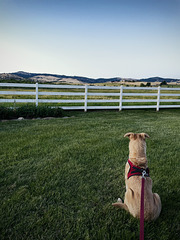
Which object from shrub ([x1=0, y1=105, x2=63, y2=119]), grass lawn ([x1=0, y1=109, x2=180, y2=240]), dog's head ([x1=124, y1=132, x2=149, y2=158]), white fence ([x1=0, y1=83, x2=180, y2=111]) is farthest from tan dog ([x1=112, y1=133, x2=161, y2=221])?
white fence ([x1=0, y1=83, x2=180, y2=111])

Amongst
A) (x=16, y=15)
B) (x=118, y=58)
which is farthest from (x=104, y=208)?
(x=118, y=58)

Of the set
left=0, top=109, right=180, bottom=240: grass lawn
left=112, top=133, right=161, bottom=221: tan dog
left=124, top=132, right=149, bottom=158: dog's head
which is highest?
left=124, top=132, right=149, bottom=158: dog's head

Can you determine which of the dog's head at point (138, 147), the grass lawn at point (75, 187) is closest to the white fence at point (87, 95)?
the grass lawn at point (75, 187)

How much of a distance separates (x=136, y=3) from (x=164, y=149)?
10.6 m

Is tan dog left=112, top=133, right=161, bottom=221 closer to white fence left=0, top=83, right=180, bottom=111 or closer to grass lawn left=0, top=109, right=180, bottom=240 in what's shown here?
grass lawn left=0, top=109, right=180, bottom=240

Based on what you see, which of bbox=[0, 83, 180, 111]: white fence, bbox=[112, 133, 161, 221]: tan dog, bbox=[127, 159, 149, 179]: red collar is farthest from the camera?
bbox=[0, 83, 180, 111]: white fence

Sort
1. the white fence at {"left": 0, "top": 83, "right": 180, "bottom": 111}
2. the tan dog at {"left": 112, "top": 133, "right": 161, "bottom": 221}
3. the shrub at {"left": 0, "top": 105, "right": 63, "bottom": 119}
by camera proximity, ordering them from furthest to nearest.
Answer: the white fence at {"left": 0, "top": 83, "right": 180, "bottom": 111} → the shrub at {"left": 0, "top": 105, "right": 63, "bottom": 119} → the tan dog at {"left": 112, "top": 133, "right": 161, "bottom": 221}

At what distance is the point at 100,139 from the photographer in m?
5.40

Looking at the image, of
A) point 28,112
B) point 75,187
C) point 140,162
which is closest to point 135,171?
point 140,162

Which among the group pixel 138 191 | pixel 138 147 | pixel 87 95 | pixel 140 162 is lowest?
pixel 138 191

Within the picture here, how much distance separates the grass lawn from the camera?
7.09 ft

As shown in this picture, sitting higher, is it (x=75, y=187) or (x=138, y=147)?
(x=138, y=147)

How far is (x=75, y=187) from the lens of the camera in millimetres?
2992

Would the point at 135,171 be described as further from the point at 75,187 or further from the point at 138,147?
the point at 75,187
